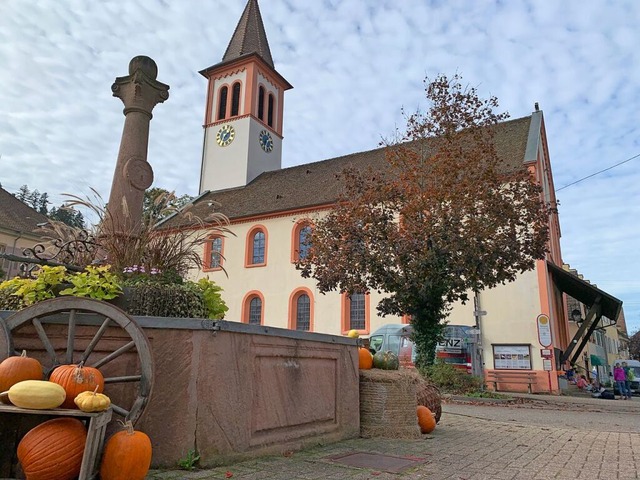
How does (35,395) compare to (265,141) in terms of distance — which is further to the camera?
(265,141)

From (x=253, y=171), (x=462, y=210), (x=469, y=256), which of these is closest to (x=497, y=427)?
(x=469, y=256)

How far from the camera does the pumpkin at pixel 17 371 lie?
359cm

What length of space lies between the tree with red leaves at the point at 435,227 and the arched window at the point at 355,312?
30.1 ft

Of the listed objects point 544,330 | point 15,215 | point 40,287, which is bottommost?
point 40,287

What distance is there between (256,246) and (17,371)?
26965mm

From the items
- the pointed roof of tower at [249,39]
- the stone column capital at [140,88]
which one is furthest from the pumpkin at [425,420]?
the pointed roof of tower at [249,39]

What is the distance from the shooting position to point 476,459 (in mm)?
5434

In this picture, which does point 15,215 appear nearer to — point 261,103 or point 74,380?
point 261,103

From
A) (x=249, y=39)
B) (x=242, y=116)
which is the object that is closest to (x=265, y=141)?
A: (x=242, y=116)

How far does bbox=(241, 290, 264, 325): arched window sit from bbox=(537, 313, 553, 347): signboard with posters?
15167mm

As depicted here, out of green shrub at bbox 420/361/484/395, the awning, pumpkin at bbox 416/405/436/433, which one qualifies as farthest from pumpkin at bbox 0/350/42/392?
the awning

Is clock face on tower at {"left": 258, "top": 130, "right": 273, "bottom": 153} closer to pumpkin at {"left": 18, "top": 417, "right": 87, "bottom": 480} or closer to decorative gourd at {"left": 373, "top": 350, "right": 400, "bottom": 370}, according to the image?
decorative gourd at {"left": 373, "top": 350, "right": 400, "bottom": 370}

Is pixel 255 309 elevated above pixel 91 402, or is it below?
Answer: above

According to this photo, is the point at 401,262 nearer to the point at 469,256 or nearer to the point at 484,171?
the point at 469,256
